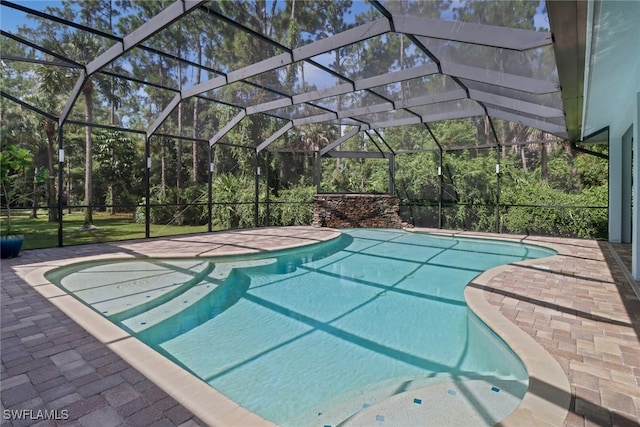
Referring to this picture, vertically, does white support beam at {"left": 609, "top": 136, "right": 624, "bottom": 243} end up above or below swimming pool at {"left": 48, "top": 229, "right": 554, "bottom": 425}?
above

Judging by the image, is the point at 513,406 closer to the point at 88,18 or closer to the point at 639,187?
the point at 639,187

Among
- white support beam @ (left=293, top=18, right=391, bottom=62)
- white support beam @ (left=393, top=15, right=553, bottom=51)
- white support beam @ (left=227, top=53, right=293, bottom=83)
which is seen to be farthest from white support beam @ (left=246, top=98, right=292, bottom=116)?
white support beam @ (left=393, top=15, right=553, bottom=51)

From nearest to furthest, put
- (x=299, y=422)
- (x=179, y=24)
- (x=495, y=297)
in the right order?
(x=299, y=422) → (x=495, y=297) → (x=179, y=24)

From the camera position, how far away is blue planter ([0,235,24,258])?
6391 millimetres

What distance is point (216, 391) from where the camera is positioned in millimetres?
2309

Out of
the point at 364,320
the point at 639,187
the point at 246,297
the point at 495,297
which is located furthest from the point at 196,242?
the point at 639,187

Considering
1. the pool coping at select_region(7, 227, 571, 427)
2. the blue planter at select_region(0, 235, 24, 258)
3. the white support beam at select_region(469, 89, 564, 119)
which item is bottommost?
the pool coping at select_region(7, 227, 571, 427)

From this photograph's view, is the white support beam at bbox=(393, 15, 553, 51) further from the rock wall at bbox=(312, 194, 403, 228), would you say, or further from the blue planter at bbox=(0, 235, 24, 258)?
the rock wall at bbox=(312, 194, 403, 228)

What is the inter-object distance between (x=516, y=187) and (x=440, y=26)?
9.42m

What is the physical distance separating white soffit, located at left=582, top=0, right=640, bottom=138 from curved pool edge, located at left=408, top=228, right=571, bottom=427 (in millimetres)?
2864

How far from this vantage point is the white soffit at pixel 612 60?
2.98m

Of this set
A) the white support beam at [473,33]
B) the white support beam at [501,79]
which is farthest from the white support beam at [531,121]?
the white support beam at [473,33]

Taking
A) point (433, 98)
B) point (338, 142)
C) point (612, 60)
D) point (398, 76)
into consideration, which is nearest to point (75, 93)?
point (398, 76)

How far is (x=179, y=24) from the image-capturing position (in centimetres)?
580
